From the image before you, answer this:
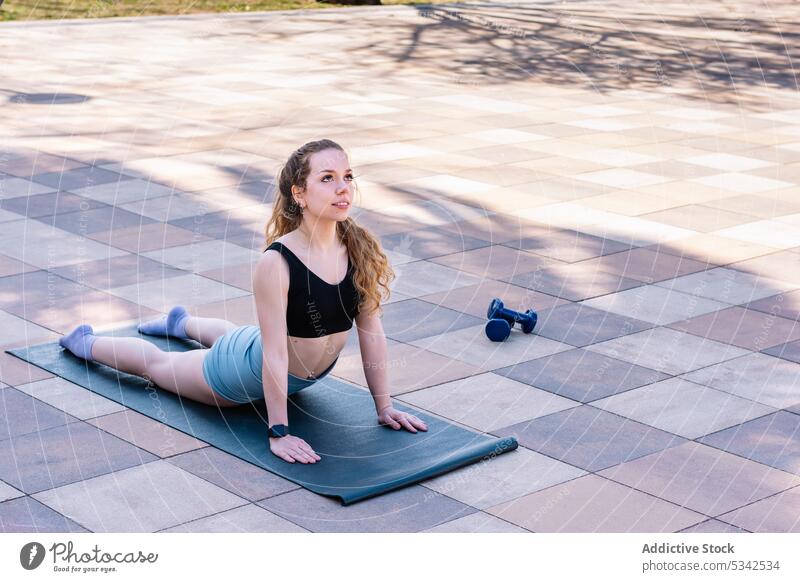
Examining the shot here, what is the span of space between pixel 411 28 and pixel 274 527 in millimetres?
18430

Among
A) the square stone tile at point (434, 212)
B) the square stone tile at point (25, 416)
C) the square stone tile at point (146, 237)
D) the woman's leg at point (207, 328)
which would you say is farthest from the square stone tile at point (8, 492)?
the square stone tile at point (434, 212)

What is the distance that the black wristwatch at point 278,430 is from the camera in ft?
16.9

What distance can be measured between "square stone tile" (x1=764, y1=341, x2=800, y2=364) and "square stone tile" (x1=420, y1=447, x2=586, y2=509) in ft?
6.46

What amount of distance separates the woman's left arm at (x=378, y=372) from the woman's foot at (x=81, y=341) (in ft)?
5.07

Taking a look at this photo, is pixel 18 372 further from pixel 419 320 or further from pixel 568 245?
pixel 568 245

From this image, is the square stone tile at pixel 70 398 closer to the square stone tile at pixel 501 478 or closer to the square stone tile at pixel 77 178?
the square stone tile at pixel 501 478

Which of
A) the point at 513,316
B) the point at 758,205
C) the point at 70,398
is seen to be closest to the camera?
the point at 70,398

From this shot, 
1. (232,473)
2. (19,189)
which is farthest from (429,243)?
(232,473)

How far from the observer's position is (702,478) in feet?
16.4

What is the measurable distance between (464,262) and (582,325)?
1.39 meters

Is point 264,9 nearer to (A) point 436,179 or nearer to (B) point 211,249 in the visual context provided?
(A) point 436,179
